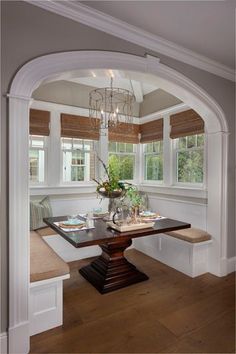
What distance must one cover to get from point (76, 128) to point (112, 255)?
217cm

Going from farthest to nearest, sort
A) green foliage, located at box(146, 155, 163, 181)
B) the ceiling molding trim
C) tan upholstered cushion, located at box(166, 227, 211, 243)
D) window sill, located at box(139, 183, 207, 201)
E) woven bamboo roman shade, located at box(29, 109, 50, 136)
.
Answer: green foliage, located at box(146, 155, 163, 181) → the ceiling molding trim → woven bamboo roman shade, located at box(29, 109, 50, 136) → window sill, located at box(139, 183, 207, 201) → tan upholstered cushion, located at box(166, 227, 211, 243)

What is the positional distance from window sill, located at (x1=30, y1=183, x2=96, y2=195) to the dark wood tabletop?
837 mm

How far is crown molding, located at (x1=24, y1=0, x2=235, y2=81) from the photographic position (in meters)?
1.88

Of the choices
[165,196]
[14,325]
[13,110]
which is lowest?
[14,325]

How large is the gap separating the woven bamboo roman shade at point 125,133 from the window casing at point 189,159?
0.92 meters

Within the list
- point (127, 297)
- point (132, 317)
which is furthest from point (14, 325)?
point (127, 297)

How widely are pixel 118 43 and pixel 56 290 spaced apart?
239 centimetres

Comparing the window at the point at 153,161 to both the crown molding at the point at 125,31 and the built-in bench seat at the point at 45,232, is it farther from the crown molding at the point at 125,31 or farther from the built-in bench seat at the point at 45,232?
the built-in bench seat at the point at 45,232

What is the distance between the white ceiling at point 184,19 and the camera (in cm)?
190

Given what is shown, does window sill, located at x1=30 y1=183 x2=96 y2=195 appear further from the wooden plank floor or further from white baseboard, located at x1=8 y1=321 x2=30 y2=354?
white baseboard, located at x1=8 y1=321 x2=30 y2=354

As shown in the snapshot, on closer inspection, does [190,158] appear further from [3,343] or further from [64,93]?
[3,343]

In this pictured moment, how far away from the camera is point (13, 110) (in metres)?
1.67

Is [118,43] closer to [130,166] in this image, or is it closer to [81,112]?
[81,112]

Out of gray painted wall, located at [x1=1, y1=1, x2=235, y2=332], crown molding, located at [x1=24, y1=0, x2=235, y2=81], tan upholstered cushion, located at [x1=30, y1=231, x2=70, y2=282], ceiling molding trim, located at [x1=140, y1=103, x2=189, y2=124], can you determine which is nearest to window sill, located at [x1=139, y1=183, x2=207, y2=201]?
ceiling molding trim, located at [x1=140, y1=103, x2=189, y2=124]
